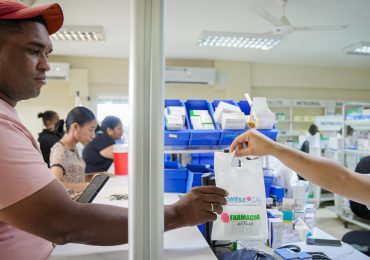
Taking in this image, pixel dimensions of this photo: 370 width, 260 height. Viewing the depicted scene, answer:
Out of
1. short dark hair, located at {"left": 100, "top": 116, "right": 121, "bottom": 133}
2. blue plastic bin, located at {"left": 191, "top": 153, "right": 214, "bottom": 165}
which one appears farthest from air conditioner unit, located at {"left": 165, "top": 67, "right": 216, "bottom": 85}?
blue plastic bin, located at {"left": 191, "top": 153, "right": 214, "bottom": 165}

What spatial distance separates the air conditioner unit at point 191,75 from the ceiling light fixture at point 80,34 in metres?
1.68

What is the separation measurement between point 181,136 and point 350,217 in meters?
3.68

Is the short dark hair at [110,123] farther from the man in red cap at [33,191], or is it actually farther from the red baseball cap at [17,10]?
the red baseball cap at [17,10]

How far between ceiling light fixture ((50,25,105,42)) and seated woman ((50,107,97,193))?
211 centimetres

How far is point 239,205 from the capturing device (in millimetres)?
1020

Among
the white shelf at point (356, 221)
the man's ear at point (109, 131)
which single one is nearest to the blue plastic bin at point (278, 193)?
the man's ear at point (109, 131)

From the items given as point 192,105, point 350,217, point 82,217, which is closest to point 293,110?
point 350,217

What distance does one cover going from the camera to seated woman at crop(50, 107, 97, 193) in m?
2.10

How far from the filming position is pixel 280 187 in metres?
1.63

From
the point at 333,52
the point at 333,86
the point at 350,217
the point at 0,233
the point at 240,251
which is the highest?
the point at 333,52

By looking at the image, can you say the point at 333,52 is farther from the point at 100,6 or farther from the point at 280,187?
the point at 280,187

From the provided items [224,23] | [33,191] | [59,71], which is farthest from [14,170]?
[59,71]

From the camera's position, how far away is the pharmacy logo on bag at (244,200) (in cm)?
101

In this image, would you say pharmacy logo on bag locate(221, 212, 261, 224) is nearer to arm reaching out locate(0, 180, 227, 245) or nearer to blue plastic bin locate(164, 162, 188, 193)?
arm reaching out locate(0, 180, 227, 245)
